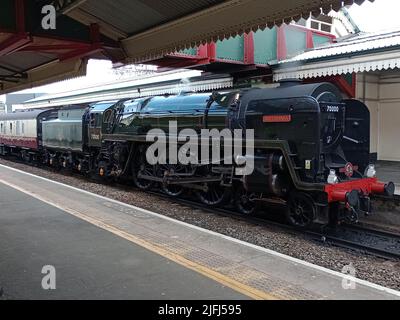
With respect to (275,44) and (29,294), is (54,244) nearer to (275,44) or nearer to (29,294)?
(29,294)

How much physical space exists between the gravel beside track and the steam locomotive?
57 cm

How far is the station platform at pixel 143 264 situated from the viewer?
466cm

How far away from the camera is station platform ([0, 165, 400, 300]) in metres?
4.66

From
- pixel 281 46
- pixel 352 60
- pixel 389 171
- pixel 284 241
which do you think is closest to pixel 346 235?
pixel 284 241

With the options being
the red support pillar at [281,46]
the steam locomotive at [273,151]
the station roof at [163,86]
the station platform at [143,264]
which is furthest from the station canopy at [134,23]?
the red support pillar at [281,46]

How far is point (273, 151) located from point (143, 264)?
14.9 feet

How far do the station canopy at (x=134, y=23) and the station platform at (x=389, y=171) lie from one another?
21.8 feet

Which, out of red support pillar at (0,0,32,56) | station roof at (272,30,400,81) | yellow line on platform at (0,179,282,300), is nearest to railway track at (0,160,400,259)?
station roof at (272,30,400,81)

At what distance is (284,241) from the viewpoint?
8.02 meters

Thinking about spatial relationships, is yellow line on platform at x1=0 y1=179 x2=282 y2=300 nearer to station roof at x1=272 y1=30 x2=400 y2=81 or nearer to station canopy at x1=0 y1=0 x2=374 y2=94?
station canopy at x1=0 y1=0 x2=374 y2=94

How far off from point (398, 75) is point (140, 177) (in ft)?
28.1

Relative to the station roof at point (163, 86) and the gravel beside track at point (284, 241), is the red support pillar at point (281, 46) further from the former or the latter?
the gravel beside track at point (284, 241)

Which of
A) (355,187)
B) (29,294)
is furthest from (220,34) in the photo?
(355,187)
